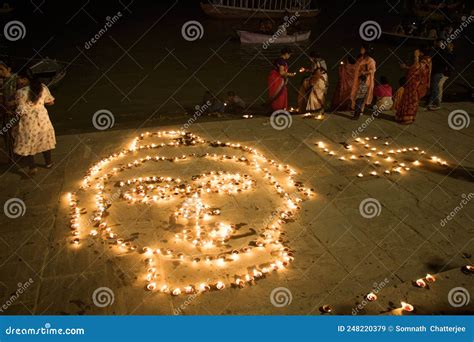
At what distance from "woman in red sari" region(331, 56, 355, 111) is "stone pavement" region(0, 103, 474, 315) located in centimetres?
198

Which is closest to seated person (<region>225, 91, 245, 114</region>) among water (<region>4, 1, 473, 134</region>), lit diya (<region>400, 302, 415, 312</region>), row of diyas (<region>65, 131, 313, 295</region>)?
water (<region>4, 1, 473, 134</region>)

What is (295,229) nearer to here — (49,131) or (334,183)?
(334,183)

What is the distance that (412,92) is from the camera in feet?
29.9

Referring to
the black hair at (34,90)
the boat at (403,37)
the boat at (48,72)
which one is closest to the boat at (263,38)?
the boat at (403,37)

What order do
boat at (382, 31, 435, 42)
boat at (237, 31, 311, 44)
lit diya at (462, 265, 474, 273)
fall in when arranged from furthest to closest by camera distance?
boat at (237, 31, 311, 44) < boat at (382, 31, 435, 42) < lit diya at (462, 265, 474, 273)

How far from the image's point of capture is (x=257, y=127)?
893 cm

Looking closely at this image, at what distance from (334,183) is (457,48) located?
2181 centimetres

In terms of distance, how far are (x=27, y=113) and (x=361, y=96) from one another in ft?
22.4

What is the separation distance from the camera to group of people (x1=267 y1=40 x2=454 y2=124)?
9102mm

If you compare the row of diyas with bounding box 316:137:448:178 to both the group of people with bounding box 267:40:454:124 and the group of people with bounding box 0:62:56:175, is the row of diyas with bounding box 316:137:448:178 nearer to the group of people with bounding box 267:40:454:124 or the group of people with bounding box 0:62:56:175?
the group of people with bounding box 267:40:454:124

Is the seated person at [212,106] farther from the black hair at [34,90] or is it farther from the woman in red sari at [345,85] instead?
the black hair at [34,90]

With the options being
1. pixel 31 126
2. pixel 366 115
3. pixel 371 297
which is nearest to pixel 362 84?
pixel 366 115

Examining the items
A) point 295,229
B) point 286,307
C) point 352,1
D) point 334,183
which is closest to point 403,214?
point 334,183

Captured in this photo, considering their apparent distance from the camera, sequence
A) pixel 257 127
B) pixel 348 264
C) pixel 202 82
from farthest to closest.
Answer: pixel 202 82 < pixel 257 127 < pixel 348 264
